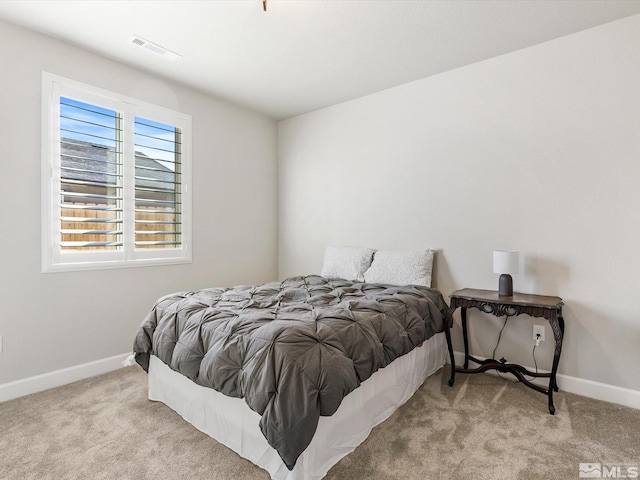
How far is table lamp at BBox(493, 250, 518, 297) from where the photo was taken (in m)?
2.53

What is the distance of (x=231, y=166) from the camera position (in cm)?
390

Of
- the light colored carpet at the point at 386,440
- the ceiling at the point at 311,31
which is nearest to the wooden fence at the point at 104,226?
the light colored carpet at the point at 386,440

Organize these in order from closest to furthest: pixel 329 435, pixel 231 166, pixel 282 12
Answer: pixel 329 435, pixel 282 12, pixel 231 166

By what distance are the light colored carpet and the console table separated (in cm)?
14

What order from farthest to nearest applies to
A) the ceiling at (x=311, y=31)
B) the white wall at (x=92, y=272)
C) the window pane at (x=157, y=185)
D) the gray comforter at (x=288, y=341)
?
the window pane at (x=157, y=185)
the white wall at (x=92, y=272)
the ceiling at (x=311, y=31)
the gray comforter at (x=288, y=341)

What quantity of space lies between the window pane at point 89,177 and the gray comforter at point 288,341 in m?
1.04

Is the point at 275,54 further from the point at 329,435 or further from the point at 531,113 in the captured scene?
the point at 329,435

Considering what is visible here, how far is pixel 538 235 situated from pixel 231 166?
3.11 metres

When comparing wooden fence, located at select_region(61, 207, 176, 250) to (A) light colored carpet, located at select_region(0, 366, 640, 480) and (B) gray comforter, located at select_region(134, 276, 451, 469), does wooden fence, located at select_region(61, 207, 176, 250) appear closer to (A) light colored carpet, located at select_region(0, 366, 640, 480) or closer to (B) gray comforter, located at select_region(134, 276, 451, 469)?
(B) gray comforter, located at select_region(134, 276, 451, 469)

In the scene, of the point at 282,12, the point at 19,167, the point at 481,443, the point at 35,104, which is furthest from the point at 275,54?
the point at 481,443

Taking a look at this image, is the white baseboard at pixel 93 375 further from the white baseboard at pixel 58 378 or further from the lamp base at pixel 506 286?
the lamp base at pixel 506 286

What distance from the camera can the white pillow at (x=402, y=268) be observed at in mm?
3010

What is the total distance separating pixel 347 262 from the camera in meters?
3.46

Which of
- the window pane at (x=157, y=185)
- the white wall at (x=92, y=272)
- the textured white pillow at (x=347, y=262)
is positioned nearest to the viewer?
the white wall at (x=92, y=272)
